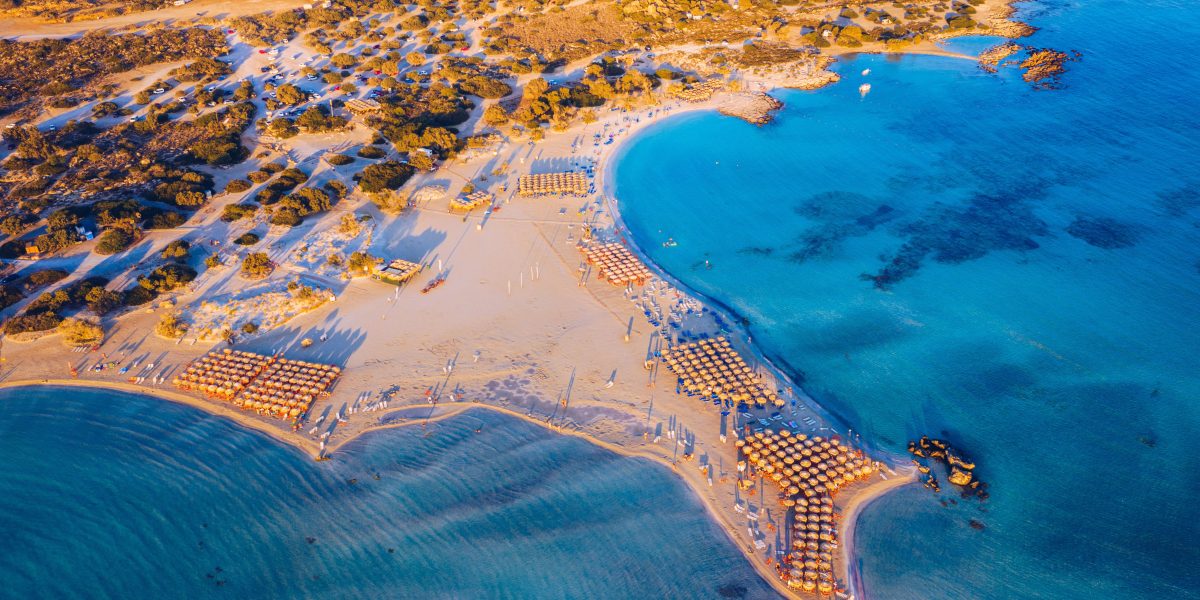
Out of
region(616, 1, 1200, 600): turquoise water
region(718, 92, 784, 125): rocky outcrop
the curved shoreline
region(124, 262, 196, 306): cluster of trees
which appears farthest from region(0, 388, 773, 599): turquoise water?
region(718, 92, 784, 125): rocky outcrop

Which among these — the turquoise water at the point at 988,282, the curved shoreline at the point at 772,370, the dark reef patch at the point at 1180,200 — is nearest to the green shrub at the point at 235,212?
the curved shoreline at the point at 772,370

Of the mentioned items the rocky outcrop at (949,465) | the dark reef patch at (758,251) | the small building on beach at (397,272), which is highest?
the small building on beach at (397,272)

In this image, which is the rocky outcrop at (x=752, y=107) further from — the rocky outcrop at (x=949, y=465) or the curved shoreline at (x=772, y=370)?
the rocky outcrop at (x=949, y=465)

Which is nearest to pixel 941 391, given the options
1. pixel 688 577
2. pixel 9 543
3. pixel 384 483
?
pixel 688 577

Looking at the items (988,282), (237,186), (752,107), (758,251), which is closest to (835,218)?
(758,251)

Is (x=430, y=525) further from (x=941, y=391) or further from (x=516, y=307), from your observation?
(x=941, y=391)
